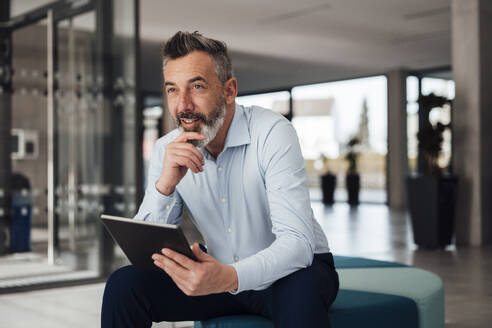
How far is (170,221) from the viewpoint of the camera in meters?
1.97

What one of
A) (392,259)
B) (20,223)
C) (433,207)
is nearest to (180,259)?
(20,223)

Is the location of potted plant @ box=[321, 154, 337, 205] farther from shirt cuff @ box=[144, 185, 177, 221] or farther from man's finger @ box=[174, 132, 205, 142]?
man's finger @ box=[174, 132, 205, 142]

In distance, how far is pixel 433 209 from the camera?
6801 mm

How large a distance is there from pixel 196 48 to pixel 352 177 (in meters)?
13.5

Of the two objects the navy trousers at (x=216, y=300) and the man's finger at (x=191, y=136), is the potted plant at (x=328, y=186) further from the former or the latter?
the man's finger at (x=191, y=136)

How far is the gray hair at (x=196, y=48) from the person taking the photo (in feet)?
5.76

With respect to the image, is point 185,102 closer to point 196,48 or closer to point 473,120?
point 196,48

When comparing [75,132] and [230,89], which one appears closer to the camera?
[230,89]

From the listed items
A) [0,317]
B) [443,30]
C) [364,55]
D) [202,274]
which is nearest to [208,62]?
[202,274]

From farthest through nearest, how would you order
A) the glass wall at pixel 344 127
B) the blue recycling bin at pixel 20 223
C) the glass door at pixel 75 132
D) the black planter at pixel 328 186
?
the black planter at pixel 328 186, the glass wall at pixel 344 127, the glass door at pixel 75 132, the blue recycling bin at pixel 20 223

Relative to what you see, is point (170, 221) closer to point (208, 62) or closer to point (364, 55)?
point (208, 62)

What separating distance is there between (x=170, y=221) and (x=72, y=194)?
344 centimetres

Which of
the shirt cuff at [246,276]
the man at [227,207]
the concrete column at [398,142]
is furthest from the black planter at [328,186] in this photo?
the shirt cuff at [246,276]

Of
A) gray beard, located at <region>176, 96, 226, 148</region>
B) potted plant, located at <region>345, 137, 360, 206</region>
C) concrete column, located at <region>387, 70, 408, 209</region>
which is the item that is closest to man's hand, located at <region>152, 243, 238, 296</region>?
gray beard, located at <region>176, 96, 226, 148</region>
